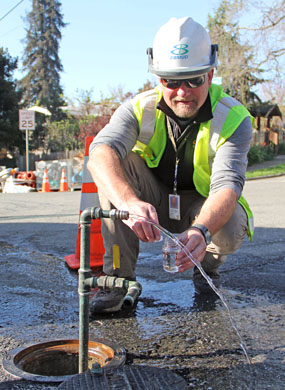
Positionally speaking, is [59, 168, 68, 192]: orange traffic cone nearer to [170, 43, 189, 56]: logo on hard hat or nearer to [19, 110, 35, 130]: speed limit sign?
[19, 110, 35, 130]: speed limit sign

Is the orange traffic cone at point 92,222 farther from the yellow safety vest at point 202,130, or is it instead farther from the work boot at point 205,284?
the work boot at point 205,284

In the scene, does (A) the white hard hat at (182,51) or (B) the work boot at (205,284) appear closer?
(A) the white hard hat at (182,51)

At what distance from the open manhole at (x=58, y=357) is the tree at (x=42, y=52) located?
5058 cm

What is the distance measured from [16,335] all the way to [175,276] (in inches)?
61.4

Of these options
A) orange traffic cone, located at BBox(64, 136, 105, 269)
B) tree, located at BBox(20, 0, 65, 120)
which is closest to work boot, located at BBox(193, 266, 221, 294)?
orange traffic cone, located at BBox(64, 136, 105, 269)

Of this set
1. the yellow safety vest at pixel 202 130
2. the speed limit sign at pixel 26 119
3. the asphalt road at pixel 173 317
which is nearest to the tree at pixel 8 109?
the speed limit sign at pixel 26 119

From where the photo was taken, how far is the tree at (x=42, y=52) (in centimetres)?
5150

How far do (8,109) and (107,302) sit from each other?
2924 centimetres

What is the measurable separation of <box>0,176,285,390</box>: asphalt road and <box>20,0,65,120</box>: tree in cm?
4903

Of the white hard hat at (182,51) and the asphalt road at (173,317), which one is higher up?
the white hard hat at (182,51)

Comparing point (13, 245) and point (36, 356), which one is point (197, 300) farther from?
point (13, 245)

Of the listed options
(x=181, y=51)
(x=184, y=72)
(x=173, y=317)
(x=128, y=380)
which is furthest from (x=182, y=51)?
(x=128, y=380)

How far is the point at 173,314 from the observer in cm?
287

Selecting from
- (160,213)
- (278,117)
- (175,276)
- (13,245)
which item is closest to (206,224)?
(160,213)
